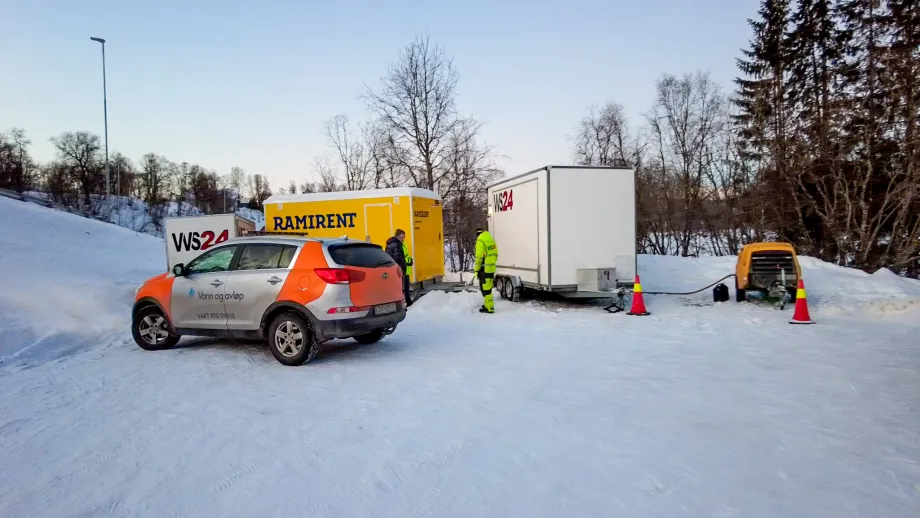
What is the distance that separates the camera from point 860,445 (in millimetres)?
3838

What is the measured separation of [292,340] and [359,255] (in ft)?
4.60

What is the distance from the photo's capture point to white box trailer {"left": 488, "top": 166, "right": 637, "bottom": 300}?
11.0m

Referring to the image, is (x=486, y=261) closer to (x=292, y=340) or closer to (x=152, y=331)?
(x=292, y=340)

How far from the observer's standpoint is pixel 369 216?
13523mm

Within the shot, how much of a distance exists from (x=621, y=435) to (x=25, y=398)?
19.0ft

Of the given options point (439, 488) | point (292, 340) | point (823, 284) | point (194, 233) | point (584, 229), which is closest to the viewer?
point (439, 488)

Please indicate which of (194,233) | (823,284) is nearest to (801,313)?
(823,284)

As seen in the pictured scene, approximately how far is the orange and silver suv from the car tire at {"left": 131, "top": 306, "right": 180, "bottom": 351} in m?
0.01

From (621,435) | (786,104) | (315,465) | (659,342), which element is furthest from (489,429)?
(786,104)

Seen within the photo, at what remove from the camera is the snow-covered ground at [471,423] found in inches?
123

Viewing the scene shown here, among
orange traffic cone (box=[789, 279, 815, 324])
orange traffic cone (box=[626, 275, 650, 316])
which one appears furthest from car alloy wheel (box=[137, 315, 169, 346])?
orange traffic cone (box=[789, 279, 815, 324])

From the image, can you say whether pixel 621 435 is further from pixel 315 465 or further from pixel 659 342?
pixel 659 342

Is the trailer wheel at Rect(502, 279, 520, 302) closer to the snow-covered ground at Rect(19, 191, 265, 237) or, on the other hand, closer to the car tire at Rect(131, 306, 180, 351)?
the car tire at Rect(131, 306, 180, 351)

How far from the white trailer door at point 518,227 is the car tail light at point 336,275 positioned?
5655mm
